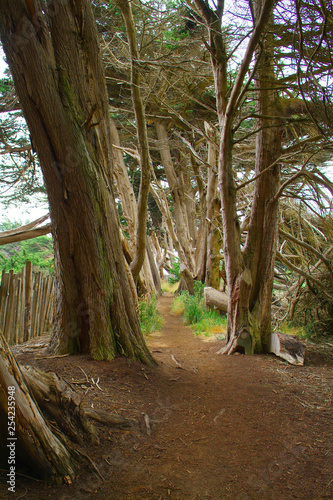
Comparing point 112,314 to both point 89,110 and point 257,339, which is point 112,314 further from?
point 257,339

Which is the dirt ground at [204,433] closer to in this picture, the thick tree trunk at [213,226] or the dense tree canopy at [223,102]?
the dense tree canopy at [223,102]

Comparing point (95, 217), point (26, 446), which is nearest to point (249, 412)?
point (26, 446)

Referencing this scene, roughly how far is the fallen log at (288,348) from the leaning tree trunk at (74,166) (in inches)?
87.1

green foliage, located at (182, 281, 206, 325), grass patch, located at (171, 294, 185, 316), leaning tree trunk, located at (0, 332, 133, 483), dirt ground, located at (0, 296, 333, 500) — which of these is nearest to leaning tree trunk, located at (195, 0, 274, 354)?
dirt ground, located at (0, 296, 333, 500)

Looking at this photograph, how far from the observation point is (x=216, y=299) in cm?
834

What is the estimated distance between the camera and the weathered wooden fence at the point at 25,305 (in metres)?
4.81

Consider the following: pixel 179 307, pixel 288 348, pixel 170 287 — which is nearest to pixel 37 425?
pixel 288 348

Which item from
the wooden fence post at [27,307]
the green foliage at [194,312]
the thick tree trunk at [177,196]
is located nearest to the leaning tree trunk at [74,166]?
the wooden fence post at [27,307]

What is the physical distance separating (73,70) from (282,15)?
8.15 feet

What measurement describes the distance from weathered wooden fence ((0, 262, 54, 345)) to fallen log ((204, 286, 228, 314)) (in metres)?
4.18

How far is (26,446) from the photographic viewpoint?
5.39 ft

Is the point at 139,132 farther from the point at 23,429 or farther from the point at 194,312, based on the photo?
the point at 194,312

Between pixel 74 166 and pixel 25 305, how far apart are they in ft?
9.73

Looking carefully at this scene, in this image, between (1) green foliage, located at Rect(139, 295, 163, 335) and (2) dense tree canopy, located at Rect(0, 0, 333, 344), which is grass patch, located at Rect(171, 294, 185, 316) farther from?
(1) green foliage, located at Rect(139, 295, 163, 335)
